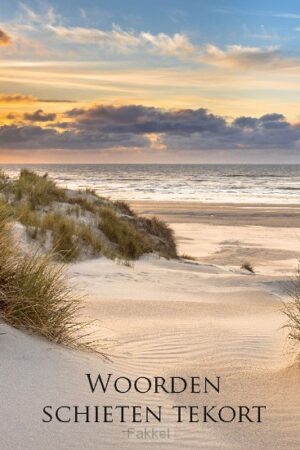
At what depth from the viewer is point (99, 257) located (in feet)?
39.7

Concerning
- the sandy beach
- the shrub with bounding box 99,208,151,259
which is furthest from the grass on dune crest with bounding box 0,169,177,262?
the sandy beach

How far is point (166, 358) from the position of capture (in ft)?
17.5

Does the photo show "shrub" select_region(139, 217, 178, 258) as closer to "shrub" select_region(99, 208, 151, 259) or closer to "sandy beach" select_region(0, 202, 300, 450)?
"shrub" select_region(99, 208, 151, 259)

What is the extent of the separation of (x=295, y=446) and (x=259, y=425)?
34 centimetres

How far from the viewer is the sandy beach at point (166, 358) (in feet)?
11.7

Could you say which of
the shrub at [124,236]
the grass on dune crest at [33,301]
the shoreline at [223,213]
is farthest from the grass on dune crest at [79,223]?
the shoreline at [223,213]

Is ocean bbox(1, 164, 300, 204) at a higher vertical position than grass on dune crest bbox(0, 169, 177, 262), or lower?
lower

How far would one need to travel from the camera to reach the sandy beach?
3.57m

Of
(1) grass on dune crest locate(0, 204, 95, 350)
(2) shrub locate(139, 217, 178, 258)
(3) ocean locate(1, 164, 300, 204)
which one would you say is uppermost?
(1) grass on dune crest locate(0, 204, 95, 350)

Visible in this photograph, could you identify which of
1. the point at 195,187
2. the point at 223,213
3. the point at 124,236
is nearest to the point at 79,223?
the point at 124,236

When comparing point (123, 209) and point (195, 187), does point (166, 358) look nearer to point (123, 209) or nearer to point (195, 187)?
point (123, 209)

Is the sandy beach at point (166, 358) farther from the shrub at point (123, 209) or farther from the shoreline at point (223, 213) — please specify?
the shoreline at point (223, 213)

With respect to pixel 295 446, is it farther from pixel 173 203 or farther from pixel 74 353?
pixel 173 203

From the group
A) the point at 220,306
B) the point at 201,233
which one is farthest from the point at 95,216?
the point at 201,233
